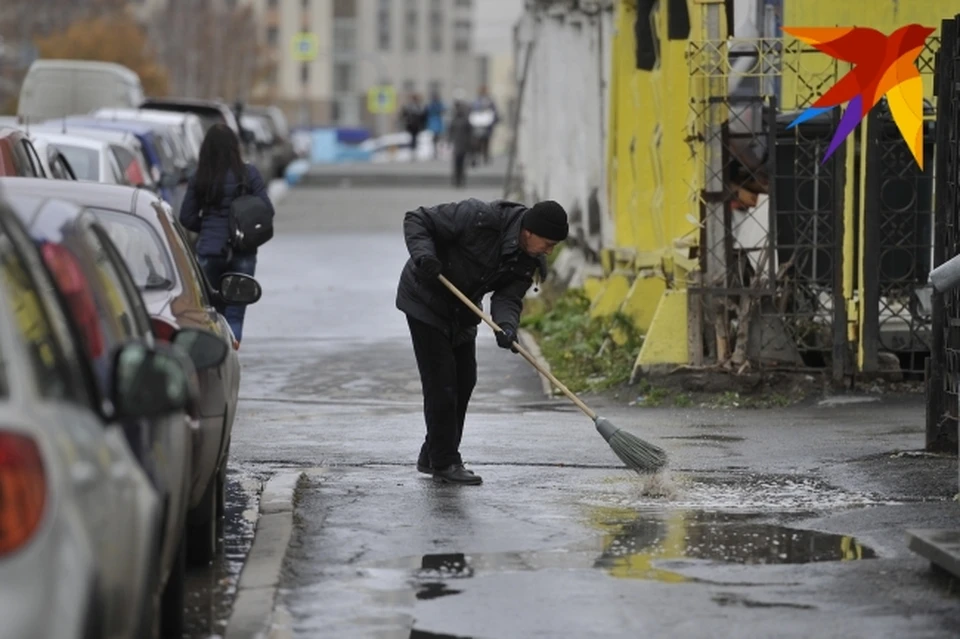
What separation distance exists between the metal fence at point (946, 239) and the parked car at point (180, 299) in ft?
12.2

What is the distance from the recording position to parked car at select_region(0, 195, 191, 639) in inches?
188

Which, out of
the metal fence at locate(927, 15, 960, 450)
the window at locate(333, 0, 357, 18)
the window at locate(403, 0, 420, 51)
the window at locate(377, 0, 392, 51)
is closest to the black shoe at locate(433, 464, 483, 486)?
the metal fence at locate(927, 15, 960, 450)

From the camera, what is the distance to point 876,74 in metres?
12.7

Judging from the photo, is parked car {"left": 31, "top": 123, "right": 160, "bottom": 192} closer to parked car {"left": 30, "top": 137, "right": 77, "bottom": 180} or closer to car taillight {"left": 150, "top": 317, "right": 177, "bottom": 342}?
parked car {"left": 30, "top": 137, "right": 77, "bottom": 180}

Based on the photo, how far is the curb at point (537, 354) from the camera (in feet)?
50.9

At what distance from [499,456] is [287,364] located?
534 centimetres

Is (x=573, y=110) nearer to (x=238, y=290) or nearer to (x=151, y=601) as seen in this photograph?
(x=238, y=290)

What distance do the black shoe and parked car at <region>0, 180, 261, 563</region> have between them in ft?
5.48

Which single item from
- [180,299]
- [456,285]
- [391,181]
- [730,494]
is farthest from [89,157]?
[391,181]

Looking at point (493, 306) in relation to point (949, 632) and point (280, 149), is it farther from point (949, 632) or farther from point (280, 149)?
point (280, 149)

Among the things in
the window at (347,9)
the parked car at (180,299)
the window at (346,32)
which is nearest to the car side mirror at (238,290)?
the parked car at (180,299)

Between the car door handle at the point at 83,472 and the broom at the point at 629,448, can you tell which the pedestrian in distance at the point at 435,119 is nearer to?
the broom at the point at 629,448

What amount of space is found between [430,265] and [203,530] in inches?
95.3

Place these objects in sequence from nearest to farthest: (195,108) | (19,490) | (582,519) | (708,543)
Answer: (19,490) < (708,543) < (582,519) < (195,108)
